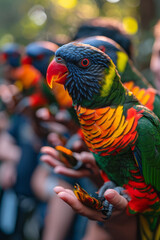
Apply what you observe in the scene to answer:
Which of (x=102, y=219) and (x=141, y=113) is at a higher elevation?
(x=141, y=113)

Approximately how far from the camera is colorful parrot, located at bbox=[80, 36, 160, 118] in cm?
75

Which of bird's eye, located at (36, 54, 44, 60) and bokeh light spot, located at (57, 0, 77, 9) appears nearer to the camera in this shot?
bird's eye, located at (36, 54, 44, 60)

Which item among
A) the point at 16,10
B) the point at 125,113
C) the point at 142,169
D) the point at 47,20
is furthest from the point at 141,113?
the point at 16,10

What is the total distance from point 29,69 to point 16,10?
307 cm

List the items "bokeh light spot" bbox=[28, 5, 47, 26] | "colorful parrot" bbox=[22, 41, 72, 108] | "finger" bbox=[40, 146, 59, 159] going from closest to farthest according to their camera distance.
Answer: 1. "finger" bbox=[40, 146, 59, 159]
2. "colorful parrot" bbox=[22, 41, 72, 108]
3. "bokeh light spot" bbox=[28, 5, 47, 26]

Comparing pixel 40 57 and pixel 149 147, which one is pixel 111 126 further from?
pixel 40 57

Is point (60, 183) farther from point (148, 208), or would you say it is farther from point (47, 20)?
point (47, 20)

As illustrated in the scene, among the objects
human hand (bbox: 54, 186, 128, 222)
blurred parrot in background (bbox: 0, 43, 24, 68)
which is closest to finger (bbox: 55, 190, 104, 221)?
human hand (bbox: 54, 186, 128, 222)

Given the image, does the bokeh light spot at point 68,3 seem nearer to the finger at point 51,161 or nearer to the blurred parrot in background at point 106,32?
the blurred parrot in background at point 106,32

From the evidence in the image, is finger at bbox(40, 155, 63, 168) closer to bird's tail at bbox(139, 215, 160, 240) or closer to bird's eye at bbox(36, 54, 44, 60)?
bird's tail at bbox(139, 215, 160, 240)

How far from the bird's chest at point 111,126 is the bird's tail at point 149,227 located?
319mm

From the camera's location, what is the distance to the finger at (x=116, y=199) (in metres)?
0.60

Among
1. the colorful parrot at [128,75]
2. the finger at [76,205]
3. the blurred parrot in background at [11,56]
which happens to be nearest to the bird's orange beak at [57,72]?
the colorful parrot at [128,75]

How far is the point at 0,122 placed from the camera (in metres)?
2.07
